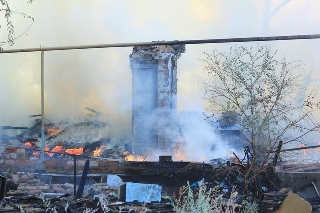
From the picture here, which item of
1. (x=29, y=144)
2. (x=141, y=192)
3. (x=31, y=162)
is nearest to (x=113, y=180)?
(x=141, y=192)

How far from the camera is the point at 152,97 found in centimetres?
1210

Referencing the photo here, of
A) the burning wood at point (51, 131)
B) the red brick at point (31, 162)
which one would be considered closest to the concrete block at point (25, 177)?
the red brick at point (31, 162)

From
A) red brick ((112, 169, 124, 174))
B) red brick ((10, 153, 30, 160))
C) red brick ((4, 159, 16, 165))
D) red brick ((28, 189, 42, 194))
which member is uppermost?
red brick ((10, 153, 30, 160))

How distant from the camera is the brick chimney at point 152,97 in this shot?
11.8 meters

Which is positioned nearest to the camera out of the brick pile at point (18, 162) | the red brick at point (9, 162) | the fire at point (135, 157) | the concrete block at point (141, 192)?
the concrete block at point (141, 192)

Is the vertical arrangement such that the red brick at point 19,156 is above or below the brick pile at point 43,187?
above

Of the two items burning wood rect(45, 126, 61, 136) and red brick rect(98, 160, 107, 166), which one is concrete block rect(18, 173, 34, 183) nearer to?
red brick rect(98, 160, 107, 166)

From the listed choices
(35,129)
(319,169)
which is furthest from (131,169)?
(35,129)

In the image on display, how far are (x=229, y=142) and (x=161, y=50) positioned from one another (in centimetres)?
374

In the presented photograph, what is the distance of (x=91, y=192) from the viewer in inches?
264

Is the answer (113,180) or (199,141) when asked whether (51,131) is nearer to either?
(199,141)

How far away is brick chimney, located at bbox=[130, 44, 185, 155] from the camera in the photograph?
38.5ft

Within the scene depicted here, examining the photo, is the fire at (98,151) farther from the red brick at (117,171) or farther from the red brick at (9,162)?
the red brick at (117,171)

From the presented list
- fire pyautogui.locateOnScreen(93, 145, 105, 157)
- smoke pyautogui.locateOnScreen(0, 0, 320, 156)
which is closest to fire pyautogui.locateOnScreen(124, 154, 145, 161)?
fire pyautogui.locateOnScreen(93, 145, 105, 157)
